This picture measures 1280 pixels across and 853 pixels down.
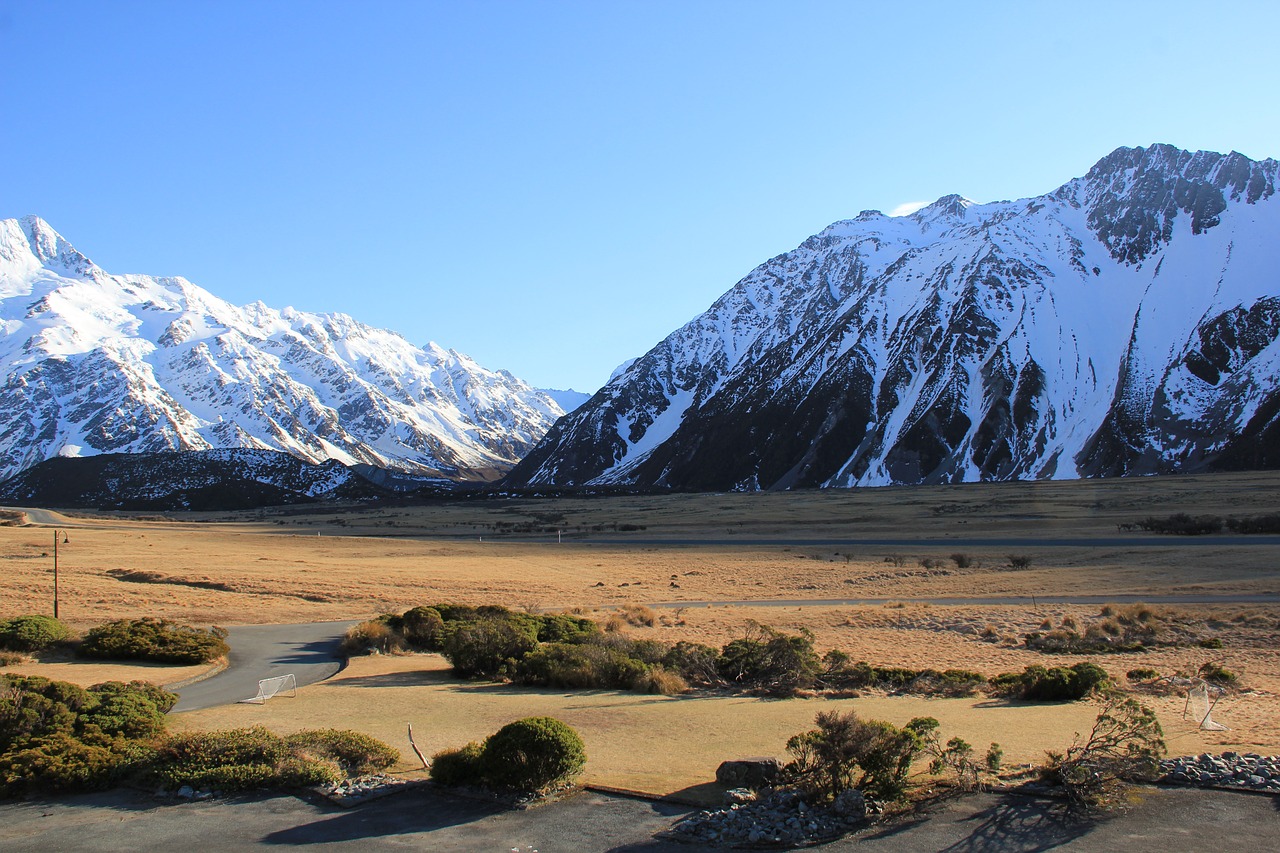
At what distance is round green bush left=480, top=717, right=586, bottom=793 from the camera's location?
1250cm

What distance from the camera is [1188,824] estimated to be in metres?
10.9

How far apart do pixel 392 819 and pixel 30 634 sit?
20252 millimetres

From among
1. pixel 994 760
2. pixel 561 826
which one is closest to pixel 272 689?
pixel 561 826

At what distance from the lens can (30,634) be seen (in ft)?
84.6

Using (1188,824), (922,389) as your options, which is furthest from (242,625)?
(922,389)

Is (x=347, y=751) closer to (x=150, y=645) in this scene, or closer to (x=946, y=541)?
(x=150, y=645)

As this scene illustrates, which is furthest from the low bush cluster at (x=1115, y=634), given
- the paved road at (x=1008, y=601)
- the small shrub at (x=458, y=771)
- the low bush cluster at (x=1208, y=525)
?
the low bush cluster at (x=1208, y=525)

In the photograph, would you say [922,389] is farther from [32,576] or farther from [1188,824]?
[1188,824]

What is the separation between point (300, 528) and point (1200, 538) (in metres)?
94.9

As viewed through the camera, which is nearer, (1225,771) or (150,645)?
(1225,771)

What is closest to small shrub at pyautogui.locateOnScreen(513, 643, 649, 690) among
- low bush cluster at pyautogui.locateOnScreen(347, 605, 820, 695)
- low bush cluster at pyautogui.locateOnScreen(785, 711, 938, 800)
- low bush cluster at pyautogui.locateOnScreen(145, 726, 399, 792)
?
low bush cluster at pyautogui.locateOnScreen(347, 605, 820, 695)

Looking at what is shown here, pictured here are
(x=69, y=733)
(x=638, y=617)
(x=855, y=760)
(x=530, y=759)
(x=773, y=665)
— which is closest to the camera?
(x=855, y=760)

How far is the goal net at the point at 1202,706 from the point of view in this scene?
16.0 m

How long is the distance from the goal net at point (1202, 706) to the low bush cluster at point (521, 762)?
11.8 m
